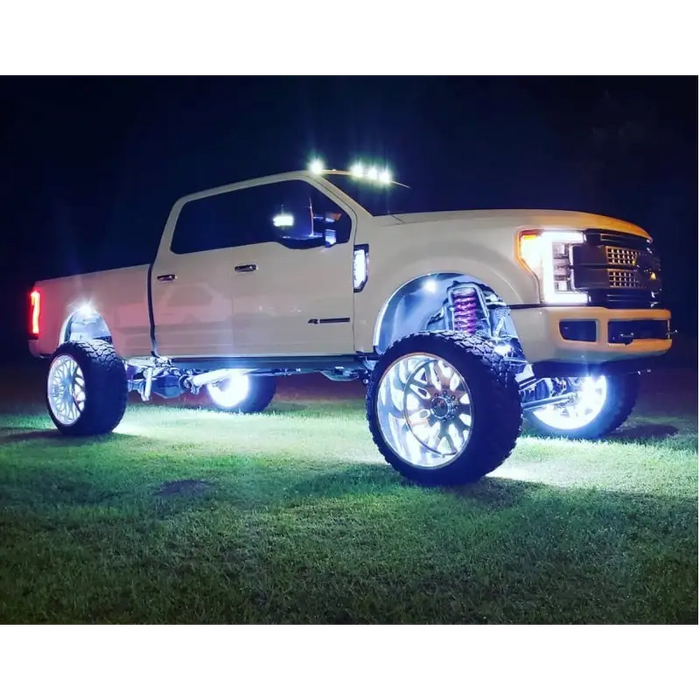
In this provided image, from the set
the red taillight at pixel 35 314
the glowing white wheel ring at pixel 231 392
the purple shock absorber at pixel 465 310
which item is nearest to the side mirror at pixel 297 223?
the purple shock absorber at pixel 465 310

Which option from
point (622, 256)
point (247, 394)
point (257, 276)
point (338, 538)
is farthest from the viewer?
point (247, 394)

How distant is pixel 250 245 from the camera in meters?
6.86

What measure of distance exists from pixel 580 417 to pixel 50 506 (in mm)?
4337

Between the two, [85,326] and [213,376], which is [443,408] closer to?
[213,376]

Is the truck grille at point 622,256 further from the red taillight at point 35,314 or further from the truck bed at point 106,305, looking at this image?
the red taillight at point 35,314

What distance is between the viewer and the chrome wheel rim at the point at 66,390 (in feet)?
26.1

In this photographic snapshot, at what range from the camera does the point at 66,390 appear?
8.12 metres

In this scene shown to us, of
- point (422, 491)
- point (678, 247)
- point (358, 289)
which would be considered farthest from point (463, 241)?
point (678, 247)

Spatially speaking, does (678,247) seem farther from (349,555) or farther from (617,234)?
(349,555)

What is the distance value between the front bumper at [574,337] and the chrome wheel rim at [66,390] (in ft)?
14.6

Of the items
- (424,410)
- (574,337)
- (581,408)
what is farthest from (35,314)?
(574,337)

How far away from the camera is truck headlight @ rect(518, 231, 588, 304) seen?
17.1ft

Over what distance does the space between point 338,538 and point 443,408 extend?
149 centimetres
